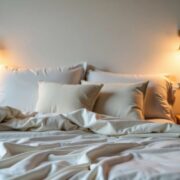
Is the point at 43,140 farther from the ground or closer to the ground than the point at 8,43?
closer to the ground

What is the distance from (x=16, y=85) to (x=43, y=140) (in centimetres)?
103

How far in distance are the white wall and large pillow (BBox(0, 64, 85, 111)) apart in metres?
0.27

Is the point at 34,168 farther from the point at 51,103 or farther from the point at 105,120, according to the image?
the point at 51,103

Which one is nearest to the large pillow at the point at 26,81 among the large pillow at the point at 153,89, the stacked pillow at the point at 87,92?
the stacked pillow at the point at 87,92

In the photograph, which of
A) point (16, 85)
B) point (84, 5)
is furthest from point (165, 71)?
point (16, 85)

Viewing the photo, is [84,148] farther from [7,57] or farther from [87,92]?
[7,57]

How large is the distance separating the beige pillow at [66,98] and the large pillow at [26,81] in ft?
0.66

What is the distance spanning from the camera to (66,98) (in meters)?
2.03

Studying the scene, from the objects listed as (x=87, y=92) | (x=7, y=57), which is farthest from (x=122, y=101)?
(x=7, y=57)

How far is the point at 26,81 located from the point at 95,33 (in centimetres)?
84

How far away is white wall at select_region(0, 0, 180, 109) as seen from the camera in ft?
8.66

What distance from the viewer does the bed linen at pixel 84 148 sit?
37.8 inches

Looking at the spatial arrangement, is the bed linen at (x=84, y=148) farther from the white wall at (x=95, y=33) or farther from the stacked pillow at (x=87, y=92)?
the white wall at (x=95, y=33)

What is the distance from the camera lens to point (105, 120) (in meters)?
1.63
